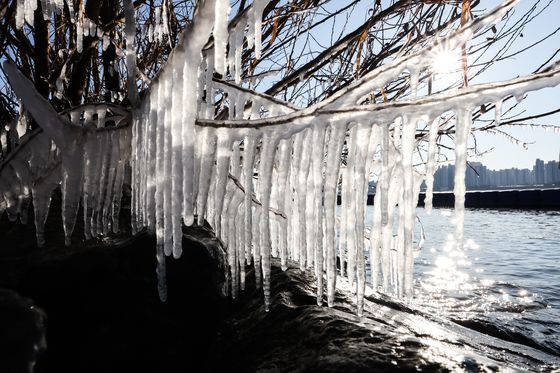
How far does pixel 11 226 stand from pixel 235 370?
1.58 meters

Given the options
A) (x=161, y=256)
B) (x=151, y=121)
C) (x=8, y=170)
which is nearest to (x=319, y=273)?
(x=161, y=256)

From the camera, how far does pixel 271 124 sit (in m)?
1.01

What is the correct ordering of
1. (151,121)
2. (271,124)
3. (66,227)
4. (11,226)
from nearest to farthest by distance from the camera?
1. (271,124)
2. (151,121)
3. (66,227)
4. (11,226)

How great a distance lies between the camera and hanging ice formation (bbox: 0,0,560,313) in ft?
2.77

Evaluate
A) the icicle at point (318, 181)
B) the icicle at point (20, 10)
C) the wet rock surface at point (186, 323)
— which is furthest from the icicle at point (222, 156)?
the icicle at point (20, 10)

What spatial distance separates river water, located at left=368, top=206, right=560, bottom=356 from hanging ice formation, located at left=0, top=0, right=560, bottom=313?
40cm

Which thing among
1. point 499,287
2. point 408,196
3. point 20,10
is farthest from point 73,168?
point 499,287

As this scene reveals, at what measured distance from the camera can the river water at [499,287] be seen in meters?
3.39

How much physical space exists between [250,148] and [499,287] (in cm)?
595

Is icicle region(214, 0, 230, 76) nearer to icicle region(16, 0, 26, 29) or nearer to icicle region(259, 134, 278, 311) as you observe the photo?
icicle region(259, 134, 278, 311)

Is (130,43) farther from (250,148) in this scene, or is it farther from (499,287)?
(499,287)

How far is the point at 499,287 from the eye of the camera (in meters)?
5.67

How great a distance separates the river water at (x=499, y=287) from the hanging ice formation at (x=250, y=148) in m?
0.40

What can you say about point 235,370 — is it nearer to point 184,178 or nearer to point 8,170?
point 184,178
